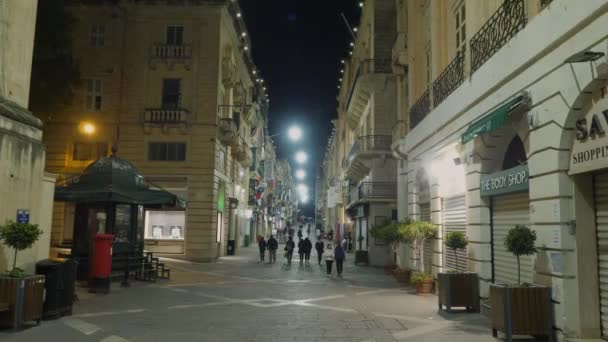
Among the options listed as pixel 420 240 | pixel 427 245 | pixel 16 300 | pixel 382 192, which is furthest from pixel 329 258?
pixel 16 300

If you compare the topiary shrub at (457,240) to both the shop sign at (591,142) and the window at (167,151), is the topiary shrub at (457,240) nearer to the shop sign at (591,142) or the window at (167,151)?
the shop sign at (591,142)

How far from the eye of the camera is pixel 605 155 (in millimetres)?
7316

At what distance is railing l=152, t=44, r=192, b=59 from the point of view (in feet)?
99.1

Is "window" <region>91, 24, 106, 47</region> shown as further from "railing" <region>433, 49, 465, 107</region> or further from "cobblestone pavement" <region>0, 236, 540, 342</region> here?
"railing" <region>433, 49, 465, 107</region>

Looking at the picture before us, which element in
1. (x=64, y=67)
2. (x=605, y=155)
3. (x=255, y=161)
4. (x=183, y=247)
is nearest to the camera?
(x=605, y=155)

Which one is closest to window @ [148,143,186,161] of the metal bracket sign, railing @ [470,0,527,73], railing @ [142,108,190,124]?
railing @ [142,108,190,124]

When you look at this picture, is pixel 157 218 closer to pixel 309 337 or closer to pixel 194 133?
pixel 194 133

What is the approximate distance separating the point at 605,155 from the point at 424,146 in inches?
405

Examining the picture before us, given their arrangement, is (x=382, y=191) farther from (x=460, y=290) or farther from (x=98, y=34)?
(x=98, y=34)

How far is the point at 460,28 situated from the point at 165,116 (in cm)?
1914

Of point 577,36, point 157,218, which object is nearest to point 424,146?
point 577,36

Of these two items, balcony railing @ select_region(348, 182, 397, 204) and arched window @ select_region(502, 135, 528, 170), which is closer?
arched window @ select_region(502, 135, 528, 170)

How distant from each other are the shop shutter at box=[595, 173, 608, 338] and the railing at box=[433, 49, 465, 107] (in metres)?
6.21

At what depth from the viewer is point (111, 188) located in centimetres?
1647
